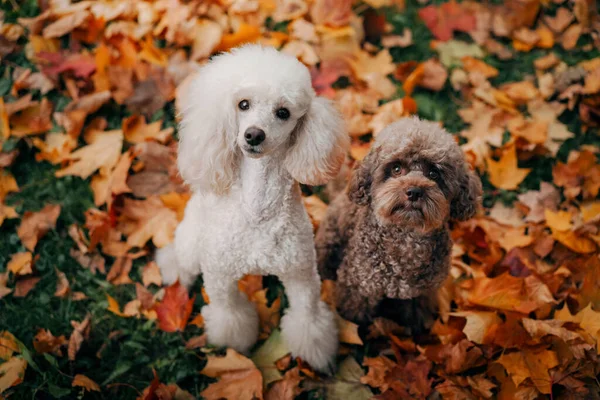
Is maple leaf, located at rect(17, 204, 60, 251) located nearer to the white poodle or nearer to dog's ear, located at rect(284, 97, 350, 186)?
the white poodle

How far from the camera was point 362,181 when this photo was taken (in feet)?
7.52

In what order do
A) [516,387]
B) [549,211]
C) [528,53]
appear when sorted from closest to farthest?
1. [516,387]
2. [549,211]
3. [528,53]

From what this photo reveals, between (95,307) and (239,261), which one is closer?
(239,261)

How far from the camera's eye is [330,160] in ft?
6.99

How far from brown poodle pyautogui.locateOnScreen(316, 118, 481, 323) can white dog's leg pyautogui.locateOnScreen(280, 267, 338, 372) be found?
0.21 metres

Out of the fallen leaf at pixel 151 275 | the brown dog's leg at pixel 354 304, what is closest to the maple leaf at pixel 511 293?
the brown dog's leg at pixel 354 304

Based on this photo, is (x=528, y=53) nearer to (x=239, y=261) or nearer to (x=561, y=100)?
(x=561, y=100)

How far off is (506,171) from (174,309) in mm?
2250

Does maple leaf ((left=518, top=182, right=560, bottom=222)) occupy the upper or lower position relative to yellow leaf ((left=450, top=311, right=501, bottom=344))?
upper

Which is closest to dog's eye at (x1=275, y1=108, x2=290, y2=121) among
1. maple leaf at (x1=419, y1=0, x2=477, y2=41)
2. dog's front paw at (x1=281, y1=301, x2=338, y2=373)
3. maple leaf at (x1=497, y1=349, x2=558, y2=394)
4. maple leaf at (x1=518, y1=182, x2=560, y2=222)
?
dog's front paw at (x1=281, y1=301, x2=338, y2=373)

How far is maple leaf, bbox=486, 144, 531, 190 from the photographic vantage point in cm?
323

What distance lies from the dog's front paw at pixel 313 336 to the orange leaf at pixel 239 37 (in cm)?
204

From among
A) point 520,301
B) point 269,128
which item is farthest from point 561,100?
point 269,128

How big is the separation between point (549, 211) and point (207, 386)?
7.21 ft
